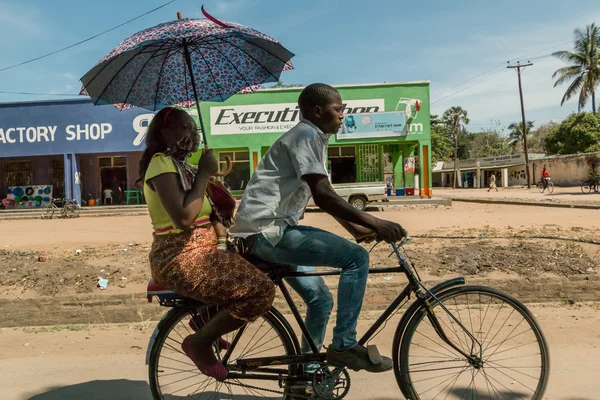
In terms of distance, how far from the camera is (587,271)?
19.4 feet

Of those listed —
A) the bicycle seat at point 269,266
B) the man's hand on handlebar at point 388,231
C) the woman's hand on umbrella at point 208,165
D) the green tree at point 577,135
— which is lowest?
the bicycle seat at point 269,266

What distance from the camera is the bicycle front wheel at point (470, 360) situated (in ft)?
9.00

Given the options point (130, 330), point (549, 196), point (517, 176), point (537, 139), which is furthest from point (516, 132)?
point (130, 330)

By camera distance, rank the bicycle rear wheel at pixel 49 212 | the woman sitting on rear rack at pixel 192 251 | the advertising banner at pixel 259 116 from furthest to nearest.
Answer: the advertising banner at pixel 259 116 → the bicycle rear wheel at pixel 49 212 → the woman sitting on rear rack at pixel 192 251

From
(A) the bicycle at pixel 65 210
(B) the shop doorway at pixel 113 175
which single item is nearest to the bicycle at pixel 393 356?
(A) the bicycle at pixel 65 210

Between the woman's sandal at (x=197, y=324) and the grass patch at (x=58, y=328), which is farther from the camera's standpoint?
the grass patch at (x=58, y=328)

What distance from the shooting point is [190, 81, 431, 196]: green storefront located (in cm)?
2478

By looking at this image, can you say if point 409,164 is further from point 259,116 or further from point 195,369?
point 195,369

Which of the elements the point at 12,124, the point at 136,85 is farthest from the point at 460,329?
the point at 12,124

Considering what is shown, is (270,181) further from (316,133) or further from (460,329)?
(460,329)

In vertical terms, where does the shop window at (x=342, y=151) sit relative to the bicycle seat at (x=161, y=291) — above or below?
above

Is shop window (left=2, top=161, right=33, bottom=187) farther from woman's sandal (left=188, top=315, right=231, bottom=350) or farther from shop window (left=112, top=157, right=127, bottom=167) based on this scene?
woman's sandal (left=188, top=315, right=231, bottom=350)

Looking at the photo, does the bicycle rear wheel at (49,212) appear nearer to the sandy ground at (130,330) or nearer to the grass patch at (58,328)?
the sandy ground at (130,330)

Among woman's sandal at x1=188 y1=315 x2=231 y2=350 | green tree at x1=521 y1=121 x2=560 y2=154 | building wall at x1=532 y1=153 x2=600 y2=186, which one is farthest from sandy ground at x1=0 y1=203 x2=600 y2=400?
green tree at x1=521 y1=121 x2=560 y2=154
